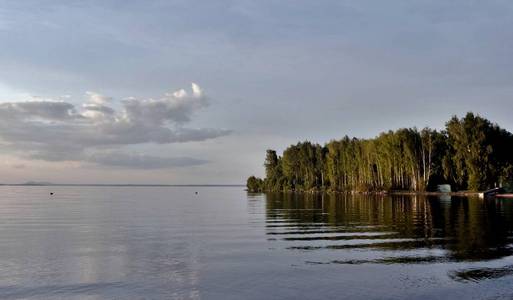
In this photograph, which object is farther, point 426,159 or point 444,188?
point 426,159

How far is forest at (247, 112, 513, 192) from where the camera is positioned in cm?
10762

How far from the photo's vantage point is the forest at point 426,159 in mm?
107625

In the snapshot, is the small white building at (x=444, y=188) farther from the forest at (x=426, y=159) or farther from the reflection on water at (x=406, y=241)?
the reflection on water at (x=406, y=241)

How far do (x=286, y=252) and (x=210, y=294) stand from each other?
1020 cm

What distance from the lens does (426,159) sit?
128 metres

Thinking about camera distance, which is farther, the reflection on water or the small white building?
the small white building

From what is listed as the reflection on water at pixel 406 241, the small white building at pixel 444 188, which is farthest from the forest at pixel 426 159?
the reflection on water at pixel 406 241

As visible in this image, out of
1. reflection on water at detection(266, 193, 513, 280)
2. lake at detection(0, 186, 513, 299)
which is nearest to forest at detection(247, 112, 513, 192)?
reflection on water at detection(266, 193, 513, 280)

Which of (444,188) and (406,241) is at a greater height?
(444,188)

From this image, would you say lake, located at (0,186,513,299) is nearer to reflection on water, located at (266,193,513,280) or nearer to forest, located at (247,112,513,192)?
reflection on water, located at (266,193,513,280)

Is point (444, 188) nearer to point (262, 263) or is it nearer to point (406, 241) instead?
point (406, 241)

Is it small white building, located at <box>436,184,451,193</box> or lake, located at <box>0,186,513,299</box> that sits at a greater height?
small white building, located at <box>436,184,451,193</box>

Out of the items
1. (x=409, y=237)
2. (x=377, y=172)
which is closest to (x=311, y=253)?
(x=409, y=237)

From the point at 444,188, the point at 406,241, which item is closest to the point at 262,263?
the point at 406,241
